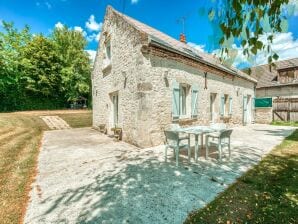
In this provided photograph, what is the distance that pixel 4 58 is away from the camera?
23344 millimetres

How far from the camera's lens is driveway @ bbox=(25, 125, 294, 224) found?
9.02 ft

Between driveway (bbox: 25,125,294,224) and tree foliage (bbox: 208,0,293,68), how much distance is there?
2433mm

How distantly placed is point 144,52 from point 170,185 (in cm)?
502

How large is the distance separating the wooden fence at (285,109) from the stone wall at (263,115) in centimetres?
302

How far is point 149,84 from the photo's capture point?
6.95 meters

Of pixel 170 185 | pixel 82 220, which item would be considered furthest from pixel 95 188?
pixel 170 185

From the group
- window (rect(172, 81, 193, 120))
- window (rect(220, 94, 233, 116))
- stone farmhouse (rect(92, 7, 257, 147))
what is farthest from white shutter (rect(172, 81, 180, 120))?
window (rect(220, 94, 233, 116))

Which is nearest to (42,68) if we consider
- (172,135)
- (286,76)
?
(172,135)

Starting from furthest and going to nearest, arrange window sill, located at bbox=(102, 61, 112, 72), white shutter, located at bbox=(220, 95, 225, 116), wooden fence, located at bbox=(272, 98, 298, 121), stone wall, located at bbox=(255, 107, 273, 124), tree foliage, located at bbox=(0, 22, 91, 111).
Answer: tree foliage, located at bbox=(0, 22, 91, 111), wooden fence, located at bbox=(272, 98, 298, 121), stone wall, located at bbox=(255, 107, 273, 124), white shutter, located at bbox=(220, 95, 225, 116), window sill, located at bbox=(102, 61, 112, 72)

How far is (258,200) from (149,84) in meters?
5.04

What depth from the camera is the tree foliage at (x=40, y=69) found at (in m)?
23.7

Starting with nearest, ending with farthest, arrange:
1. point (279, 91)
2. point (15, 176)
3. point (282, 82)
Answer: point (15, 176) < point (282, 82) < point (279, 91)

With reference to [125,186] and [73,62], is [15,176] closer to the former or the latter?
[125,186]

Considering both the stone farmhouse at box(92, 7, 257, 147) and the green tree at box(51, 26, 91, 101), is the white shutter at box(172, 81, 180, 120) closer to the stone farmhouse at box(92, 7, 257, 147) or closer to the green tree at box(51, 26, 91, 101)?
the stone farmhouse at box(92, 7, 257, 147)
